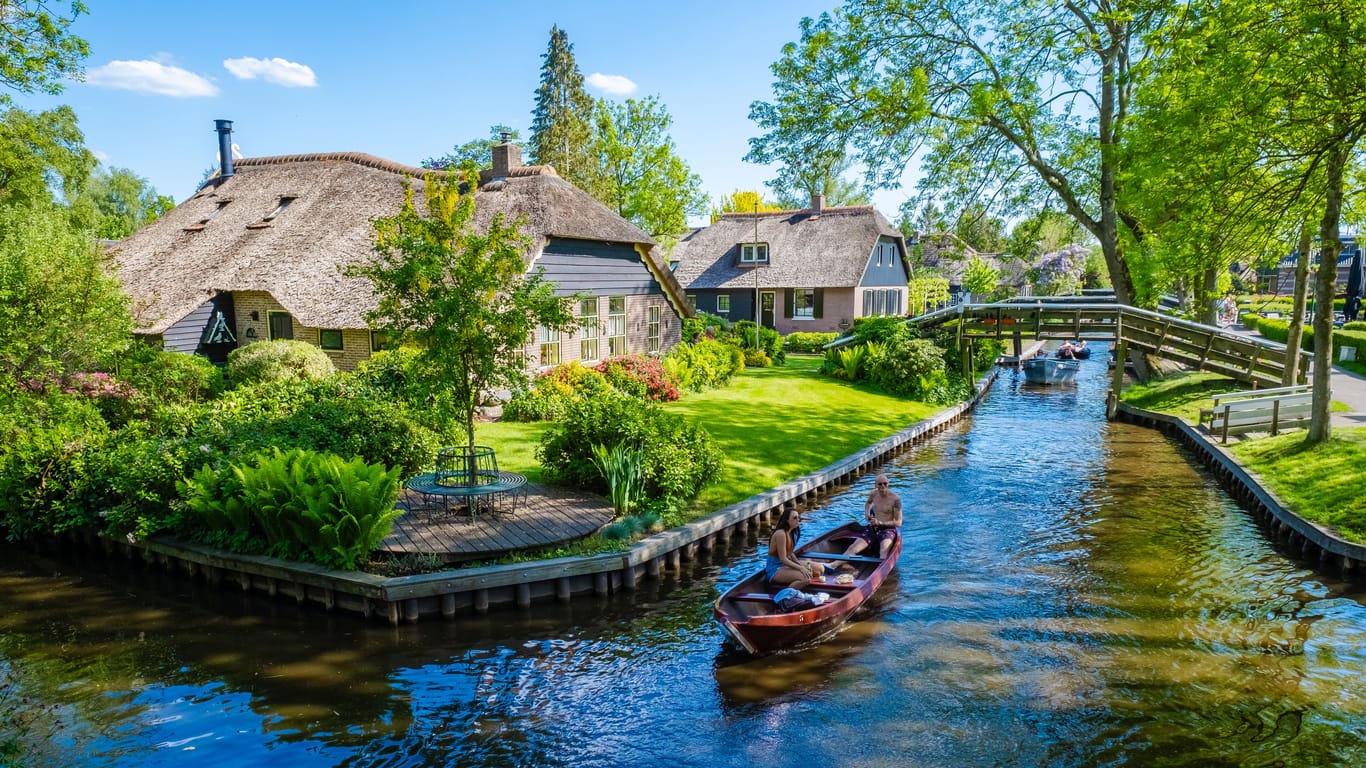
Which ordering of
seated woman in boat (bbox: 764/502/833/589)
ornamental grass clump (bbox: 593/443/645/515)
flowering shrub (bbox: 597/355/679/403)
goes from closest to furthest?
seated woman in boat (bbox: 764/502/833/589) → ornamental grass clump (bbox: 593/443/645/515) → flowering shrub (bbox: 597/355/679/403)

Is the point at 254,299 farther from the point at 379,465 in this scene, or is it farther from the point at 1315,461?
the point at 1315,461

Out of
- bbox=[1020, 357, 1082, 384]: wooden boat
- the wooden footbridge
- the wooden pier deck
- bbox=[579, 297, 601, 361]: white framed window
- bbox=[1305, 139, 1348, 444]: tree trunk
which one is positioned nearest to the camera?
the wooden pier deck

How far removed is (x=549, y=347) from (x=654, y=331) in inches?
239

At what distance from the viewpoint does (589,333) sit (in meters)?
25.8

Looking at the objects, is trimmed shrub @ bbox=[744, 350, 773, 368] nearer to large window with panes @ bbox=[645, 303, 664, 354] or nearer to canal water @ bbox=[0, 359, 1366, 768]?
large window with panes @ bbox=[645, 303, 664, 354]

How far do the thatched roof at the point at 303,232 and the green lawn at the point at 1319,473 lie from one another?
1768cm

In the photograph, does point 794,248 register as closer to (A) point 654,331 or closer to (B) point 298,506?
(A) point 654,331

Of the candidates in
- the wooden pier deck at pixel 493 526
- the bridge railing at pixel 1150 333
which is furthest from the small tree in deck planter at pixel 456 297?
the bridge railing at pixel 1150 333

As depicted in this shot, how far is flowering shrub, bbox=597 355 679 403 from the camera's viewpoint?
923 inches

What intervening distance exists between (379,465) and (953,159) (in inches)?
915

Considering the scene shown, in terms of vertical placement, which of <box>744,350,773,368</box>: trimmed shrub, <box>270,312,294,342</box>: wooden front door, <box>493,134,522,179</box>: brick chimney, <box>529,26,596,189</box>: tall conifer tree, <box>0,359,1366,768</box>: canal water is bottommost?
<box>0,359,1366,768</box>: canal water

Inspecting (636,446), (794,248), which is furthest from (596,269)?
(794,248)

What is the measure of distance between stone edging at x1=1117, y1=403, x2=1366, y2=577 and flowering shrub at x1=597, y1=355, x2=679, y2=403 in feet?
46.0

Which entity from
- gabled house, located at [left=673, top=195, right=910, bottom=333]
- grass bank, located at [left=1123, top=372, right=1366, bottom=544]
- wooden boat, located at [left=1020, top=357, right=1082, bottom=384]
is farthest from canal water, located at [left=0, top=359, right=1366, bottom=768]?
gabled house, located at [left=673, top=195, right=910, bottom=333]
